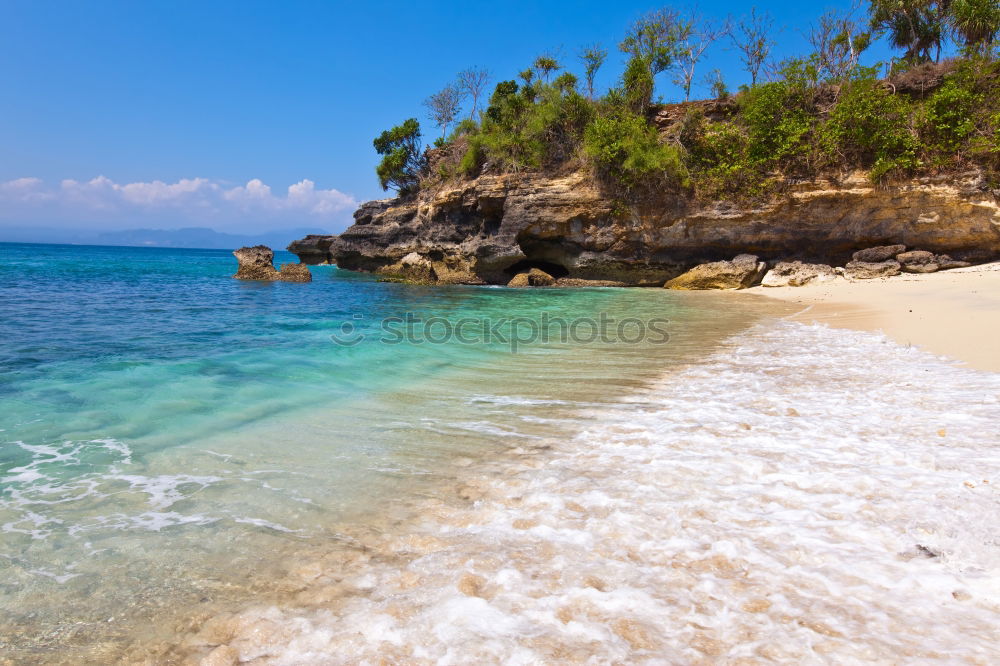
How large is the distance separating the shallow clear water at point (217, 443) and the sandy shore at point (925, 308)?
2711 mm

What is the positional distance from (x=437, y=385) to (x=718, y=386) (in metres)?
3.30

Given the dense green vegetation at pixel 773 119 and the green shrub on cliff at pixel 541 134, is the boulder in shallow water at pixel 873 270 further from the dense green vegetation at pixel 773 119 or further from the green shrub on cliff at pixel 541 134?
the green shrub on cliff at pixel 541 134

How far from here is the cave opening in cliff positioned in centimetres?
2798

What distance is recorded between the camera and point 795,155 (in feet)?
66.2

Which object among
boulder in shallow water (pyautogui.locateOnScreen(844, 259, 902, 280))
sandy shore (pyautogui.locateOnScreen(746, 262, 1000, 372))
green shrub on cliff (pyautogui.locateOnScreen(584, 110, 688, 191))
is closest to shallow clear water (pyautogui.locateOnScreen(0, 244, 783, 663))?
sandy shore (pyautogui.locateOnScreen(746, 262, 1000, 372))

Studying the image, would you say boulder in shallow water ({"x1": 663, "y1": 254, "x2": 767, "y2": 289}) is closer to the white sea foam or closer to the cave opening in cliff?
the cave opening in cliff

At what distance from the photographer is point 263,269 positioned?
2827 centimetres

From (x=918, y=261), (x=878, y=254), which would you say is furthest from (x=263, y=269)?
(x=918, y=261)

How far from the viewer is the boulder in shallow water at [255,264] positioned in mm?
28078

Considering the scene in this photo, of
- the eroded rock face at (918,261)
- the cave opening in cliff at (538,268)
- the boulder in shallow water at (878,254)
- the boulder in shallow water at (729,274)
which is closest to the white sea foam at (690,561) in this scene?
the boulder in shallow water at (729,274)

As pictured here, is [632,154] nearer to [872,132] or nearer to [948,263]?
[872,132]

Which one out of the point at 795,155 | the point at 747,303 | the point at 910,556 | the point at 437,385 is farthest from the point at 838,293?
the point at 910,556

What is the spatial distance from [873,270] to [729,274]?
193 inches

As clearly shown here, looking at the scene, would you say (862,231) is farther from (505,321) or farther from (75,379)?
(75,379)
